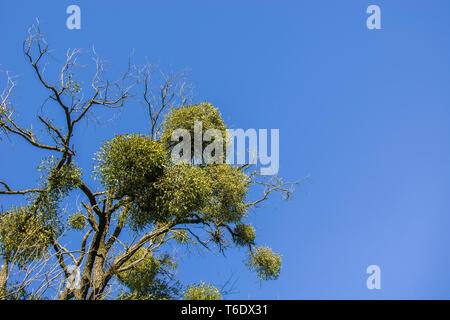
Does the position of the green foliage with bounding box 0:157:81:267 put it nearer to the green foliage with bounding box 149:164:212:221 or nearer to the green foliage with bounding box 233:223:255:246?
the green foliage with bounding box 149:164:212:221

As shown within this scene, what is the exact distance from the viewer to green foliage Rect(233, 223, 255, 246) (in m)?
13.1

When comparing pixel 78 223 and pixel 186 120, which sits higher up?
pixel 186 120

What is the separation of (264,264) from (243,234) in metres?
1.58

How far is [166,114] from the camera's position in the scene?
12727mm

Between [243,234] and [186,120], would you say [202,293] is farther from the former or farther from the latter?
[186,120]

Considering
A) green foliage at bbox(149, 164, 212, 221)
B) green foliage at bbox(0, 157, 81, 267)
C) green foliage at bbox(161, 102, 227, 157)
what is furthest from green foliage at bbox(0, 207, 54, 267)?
green foliage at bbox(161, 102, 227, 157)

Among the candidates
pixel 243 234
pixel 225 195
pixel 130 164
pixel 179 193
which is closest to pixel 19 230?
pixel 130 164

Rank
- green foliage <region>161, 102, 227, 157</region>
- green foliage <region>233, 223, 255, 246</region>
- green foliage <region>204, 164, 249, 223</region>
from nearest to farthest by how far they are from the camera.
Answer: green foliage <region>204, 164, 249, 223</region> < green foliage <region>161, 102, 227, 157</region> < green foliage <region>233, 223, 255, 246</region>

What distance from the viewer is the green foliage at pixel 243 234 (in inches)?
516

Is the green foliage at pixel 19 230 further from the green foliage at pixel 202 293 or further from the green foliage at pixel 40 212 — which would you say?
the green foliage at pixel 202 293

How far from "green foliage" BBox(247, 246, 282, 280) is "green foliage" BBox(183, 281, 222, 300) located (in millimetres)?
4523

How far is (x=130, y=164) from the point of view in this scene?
9.74 m
